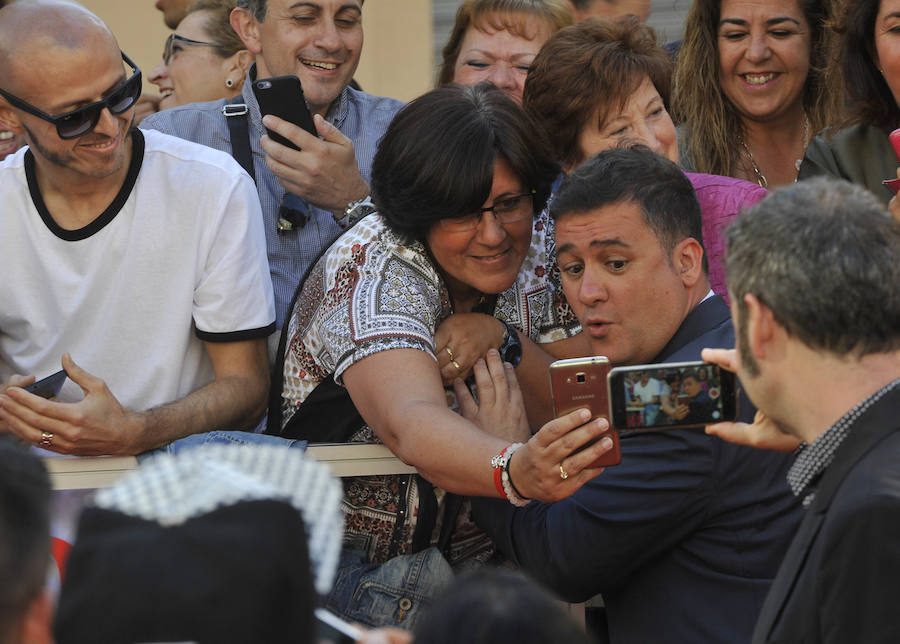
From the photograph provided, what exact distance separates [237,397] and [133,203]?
62 cm

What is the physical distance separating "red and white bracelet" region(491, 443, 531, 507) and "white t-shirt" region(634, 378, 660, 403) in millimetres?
346

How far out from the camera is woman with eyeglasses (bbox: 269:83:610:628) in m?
2.96

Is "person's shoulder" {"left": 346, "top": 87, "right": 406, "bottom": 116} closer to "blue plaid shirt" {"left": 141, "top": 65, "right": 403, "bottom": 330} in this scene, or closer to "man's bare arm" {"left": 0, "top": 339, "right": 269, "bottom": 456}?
"blue plaid shirt" {"left": 141, "top": 65, "right": 403, "bottom": 330}

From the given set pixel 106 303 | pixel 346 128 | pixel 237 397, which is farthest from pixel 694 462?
pixel 346 128

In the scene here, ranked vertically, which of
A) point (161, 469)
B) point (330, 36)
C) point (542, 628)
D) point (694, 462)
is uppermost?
point (330, 36)

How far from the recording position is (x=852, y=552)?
1.78m

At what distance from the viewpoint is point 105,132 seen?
10.9 ft

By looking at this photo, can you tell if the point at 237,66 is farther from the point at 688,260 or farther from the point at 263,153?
the point at 688,260

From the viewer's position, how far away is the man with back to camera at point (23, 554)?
1285mm

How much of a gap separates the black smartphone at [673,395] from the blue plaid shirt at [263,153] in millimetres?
1399

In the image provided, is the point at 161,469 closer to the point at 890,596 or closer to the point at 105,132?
the point at 890,596

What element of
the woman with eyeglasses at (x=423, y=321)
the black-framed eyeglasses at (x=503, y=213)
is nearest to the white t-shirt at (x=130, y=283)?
the woman with eyeglasses at (x=423, y=321)

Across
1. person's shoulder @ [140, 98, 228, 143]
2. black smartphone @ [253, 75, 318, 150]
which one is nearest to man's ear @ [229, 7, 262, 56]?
person's shoulder @ [140, 98, 228, 143]

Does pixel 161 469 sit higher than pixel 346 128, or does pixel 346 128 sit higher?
pixel 346 128
